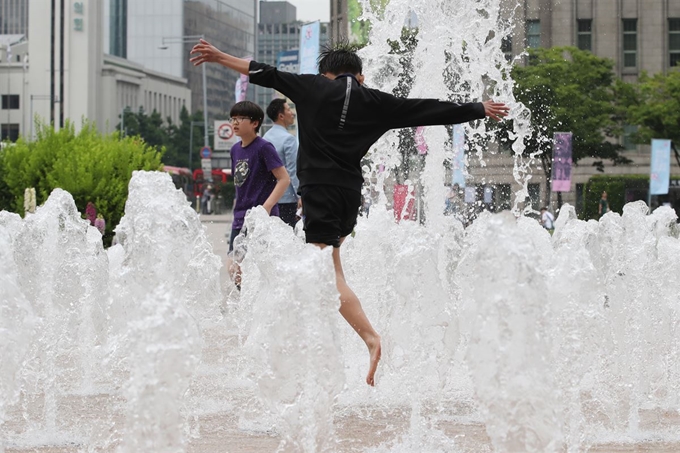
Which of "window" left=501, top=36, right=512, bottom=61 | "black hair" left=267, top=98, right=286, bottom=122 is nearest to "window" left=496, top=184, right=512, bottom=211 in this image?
"window" left=501, top=36, right=512, bottom=61

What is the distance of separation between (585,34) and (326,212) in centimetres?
5032

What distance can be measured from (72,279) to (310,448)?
3159mm

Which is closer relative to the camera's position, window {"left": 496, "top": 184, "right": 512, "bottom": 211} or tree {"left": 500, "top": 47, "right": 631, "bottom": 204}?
tree {"left": 500, "top": 47, "right": 631, "bottom": 204}

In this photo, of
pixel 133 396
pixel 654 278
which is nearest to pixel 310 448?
pixel 133 396

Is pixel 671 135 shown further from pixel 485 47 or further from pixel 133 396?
pixel 133 396

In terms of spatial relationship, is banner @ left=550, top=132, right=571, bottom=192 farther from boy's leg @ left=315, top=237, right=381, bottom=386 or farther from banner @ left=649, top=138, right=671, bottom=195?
boy's leg @ left=315, top=237, right=381, bottom=386

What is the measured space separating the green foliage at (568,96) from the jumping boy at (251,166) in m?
33.1

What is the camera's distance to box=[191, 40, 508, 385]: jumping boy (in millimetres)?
5234

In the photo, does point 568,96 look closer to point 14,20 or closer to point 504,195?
point 504,195

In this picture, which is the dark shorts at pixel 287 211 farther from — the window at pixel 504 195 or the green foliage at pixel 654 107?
the window at pixel 504 195

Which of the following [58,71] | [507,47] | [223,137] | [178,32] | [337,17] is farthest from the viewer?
[178,32]

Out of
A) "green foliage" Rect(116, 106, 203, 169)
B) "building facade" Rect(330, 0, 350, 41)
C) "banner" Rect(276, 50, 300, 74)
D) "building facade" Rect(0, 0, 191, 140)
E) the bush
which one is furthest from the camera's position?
"building facade" Rect(0, 0, 191, 140)

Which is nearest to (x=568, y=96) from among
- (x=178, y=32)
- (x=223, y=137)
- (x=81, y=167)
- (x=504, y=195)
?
(x=504, y=195)

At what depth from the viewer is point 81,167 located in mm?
21297
